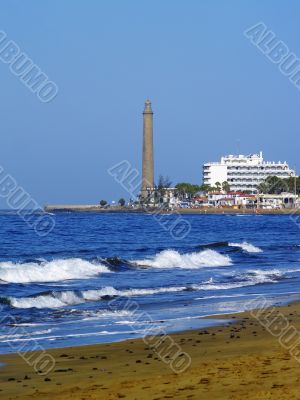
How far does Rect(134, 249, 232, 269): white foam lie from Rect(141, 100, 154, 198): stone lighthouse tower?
130 metres

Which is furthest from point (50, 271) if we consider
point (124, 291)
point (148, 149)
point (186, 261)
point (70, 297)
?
point (148, 149)

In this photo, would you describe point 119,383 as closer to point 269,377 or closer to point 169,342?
point 269,377

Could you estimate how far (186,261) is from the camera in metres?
43.8

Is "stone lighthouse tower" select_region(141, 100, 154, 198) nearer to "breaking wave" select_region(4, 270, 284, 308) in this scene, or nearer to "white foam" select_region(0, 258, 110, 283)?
"white foam" select_region(0, 258, 110, 283)

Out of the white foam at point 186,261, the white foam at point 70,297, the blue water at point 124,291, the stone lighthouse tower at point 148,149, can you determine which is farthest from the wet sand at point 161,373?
the stone lighthouse tower at point 148,149

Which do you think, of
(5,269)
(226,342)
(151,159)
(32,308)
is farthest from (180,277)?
(151,159)

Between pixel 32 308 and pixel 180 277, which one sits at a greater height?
pixel 180 277

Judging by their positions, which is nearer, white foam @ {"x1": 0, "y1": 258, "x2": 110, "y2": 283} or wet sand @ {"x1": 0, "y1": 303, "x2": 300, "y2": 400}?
wet sand @ {"x1": 0, "y1": 303, "x2": 300, "y2": 400}

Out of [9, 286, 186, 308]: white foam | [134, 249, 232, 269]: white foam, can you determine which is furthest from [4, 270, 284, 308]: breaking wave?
[134, 249, 232, 269]: white foam

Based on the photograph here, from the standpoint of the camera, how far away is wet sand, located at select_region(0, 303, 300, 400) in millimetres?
10391

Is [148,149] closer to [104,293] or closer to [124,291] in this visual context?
[124,291]

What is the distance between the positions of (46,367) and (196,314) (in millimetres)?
8093

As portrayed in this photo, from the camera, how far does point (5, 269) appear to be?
33.6 metres

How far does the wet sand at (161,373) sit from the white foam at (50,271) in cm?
1705
